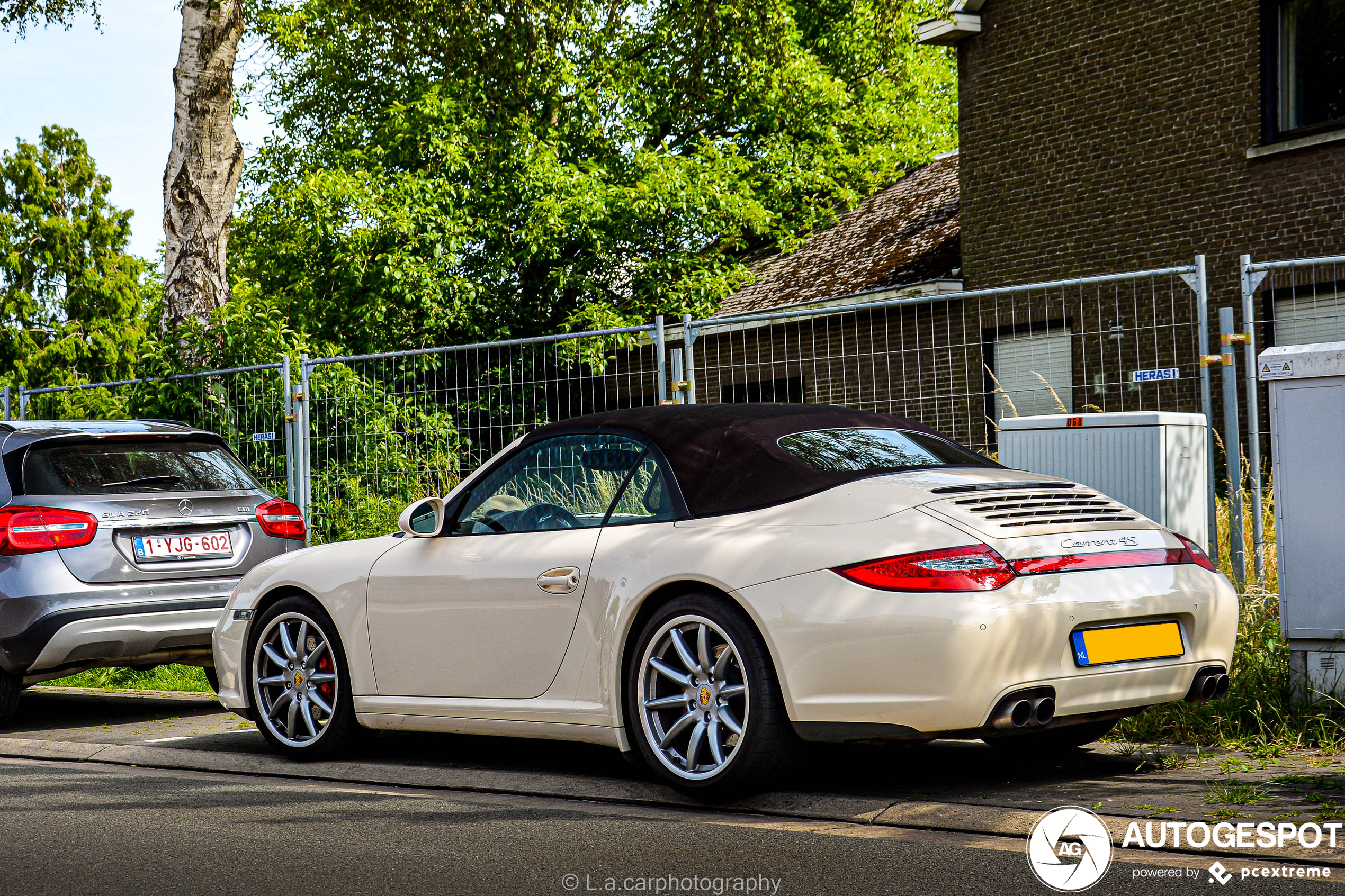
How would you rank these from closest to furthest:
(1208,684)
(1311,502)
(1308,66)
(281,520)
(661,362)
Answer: (1208,684)
(1311,502)
(281,520)
(661,362)
(1308,66)

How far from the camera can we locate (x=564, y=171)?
78.1 ft

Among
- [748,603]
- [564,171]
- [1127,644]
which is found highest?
[564,171]

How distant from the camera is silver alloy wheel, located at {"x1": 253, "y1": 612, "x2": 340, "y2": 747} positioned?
6621mm

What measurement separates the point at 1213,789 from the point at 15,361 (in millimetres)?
52179

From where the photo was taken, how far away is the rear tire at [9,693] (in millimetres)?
7848

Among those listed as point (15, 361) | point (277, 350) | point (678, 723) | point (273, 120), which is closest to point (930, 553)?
point (678, 723)

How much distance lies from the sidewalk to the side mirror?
3.38 ft

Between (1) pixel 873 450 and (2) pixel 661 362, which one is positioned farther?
(2) pixel 661 362

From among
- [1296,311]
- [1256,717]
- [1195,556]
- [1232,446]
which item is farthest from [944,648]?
[1296,311]

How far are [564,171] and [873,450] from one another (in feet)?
61.6

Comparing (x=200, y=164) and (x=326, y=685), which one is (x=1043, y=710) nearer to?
(x=326, y=685)

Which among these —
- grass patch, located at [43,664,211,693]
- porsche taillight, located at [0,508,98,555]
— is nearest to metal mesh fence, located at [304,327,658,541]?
grass patch, located at [43,664,211,693]

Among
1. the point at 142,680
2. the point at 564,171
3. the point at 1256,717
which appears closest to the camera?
the point at 1256,717

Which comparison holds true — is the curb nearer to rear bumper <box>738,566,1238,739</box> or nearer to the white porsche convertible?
the white porsche convertible
